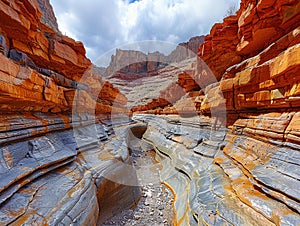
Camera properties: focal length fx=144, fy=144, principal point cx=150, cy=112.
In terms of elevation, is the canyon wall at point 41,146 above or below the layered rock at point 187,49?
below

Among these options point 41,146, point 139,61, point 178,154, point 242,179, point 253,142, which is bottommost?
point 178,154

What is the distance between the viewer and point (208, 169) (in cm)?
501

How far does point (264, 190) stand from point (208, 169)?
7.46ft

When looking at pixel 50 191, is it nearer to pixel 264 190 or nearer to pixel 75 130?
pixel 75 130

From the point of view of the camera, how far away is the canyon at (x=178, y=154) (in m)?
2.74

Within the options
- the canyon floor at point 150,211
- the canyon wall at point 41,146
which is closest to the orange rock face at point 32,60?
the canyon wall at point 41,146

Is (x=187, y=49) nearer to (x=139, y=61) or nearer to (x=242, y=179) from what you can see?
(x=139, y=61)

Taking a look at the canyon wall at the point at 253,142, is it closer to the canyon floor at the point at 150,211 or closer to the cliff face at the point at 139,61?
the canyon floor at the point at 150,211

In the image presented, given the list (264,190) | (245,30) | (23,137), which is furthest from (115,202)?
(245,30)

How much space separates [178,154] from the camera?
A: 24.9ft

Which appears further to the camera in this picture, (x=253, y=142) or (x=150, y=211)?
(x=150, y=211)

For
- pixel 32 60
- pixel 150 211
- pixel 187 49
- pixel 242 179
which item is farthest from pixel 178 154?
pixel 187 49

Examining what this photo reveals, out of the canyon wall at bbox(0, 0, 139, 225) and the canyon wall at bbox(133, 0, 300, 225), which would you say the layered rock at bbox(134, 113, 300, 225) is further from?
the canyon wall at bbox(0, 0, 139, 225)

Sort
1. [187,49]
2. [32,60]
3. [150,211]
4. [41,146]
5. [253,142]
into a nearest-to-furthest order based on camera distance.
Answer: [41,146]
[253,142]
[32,60]
[150,211]
[187,49]
